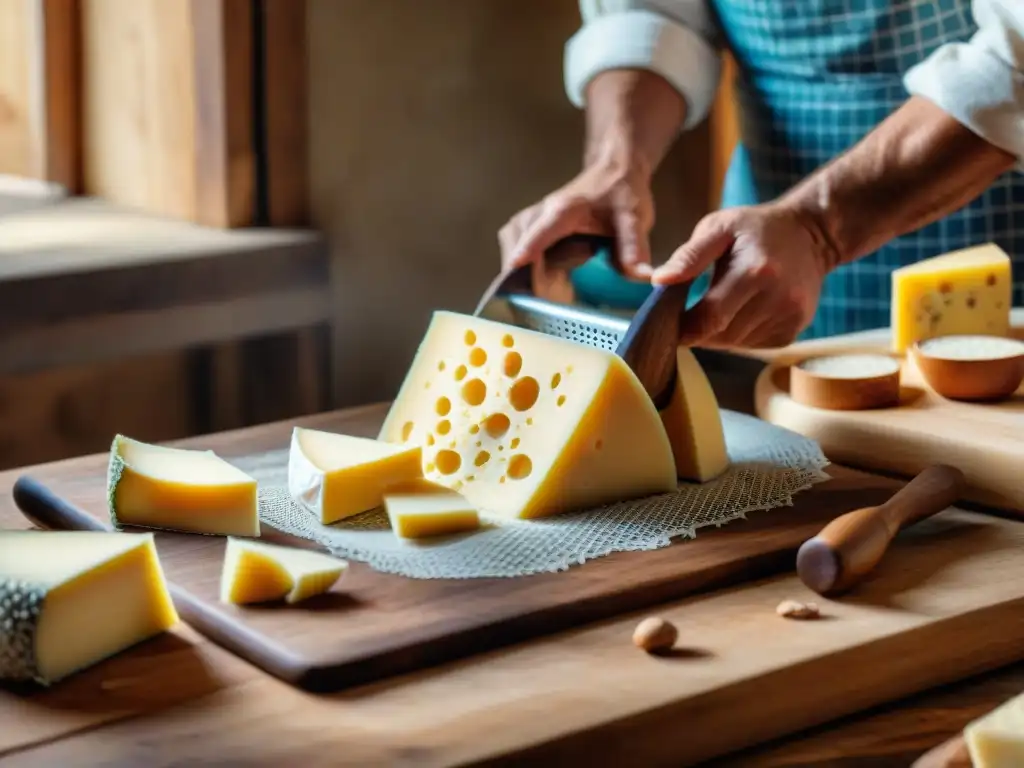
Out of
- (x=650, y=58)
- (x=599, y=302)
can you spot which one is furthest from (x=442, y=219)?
(x=650, y=58)

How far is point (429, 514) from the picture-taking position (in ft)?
3.91

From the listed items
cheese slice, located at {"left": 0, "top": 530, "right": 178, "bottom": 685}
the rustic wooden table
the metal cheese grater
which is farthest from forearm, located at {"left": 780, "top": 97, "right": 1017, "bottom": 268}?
cheese slice, located at {"left": 0, "top": 530, "right": 178, "bottom": 685}

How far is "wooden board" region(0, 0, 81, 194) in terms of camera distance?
2396 mm

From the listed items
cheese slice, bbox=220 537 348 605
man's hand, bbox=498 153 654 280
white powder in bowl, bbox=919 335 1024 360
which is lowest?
cheese slice, bbox=220 537 348 605

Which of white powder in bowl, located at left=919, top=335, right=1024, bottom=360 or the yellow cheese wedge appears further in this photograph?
the yellow cheese wedge

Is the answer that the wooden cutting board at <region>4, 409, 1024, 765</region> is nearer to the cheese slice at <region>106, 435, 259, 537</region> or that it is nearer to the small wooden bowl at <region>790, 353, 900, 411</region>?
the cheese slice at <region>106, 435, 259, 537</region>

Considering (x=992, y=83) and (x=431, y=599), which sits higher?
(x=992, y=83)

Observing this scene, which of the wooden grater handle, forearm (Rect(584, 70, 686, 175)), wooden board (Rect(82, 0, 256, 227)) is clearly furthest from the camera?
wooden board (Rect(82, 0, 256, 227))

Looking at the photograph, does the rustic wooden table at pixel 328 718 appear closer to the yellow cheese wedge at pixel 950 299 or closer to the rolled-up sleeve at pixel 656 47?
the yellow cheese wedge at pixel 950 299

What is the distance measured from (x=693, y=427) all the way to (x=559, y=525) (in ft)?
0.59

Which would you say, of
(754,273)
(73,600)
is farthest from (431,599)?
(754,273)

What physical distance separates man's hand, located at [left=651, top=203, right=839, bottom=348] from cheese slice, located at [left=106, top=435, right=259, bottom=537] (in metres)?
0.42

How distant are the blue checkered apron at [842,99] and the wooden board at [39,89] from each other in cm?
109

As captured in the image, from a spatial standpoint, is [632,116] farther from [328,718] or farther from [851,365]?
[328,718]
